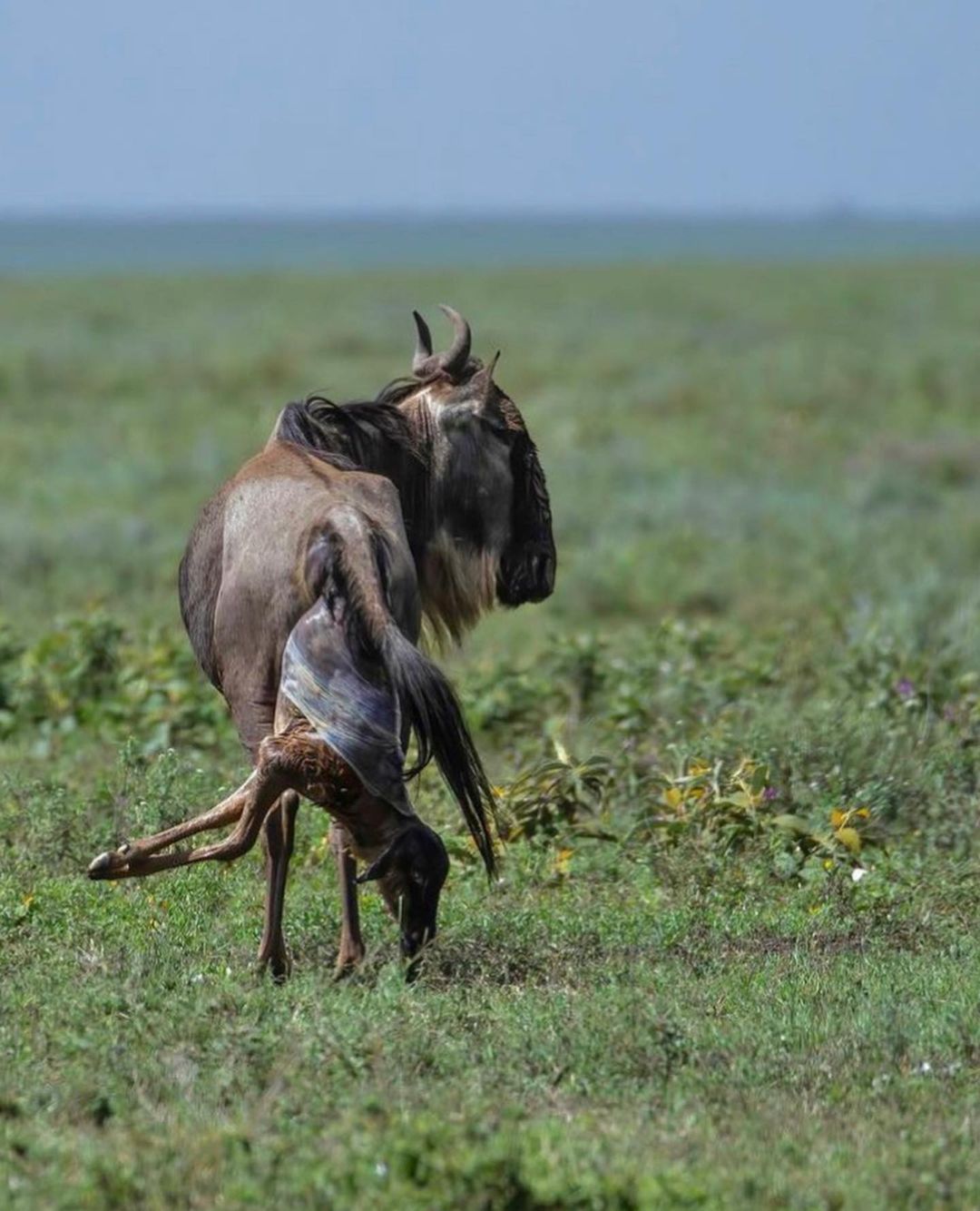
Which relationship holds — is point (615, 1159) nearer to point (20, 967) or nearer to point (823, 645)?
point (20, 967)

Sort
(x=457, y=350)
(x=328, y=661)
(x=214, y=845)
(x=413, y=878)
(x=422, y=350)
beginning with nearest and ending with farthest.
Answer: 1. (x=214, y=845)
2. (x=328, y=661)
3. (x=413, y=878)
4. (x=457, y=350)
5. (x=422, y=350)

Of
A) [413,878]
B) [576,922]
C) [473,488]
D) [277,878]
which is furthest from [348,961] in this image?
[473,488]

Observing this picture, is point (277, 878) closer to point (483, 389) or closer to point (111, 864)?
point (111, 864)

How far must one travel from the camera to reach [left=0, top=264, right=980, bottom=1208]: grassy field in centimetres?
491

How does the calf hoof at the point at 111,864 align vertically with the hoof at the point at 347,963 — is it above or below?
above

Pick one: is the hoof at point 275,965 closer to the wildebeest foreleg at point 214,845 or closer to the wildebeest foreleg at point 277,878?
the wildebeest foreleg at point 277,878

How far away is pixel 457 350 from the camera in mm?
7723

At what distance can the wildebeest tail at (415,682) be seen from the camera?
6.20 m

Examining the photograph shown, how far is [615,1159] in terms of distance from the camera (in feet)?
15.8

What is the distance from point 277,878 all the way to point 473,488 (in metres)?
1.71

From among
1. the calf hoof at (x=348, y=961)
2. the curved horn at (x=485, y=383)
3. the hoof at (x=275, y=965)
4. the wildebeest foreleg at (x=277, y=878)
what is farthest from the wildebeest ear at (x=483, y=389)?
the hoof at (x=275, y=965)

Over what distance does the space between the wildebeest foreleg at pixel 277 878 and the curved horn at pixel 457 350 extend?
1.72m

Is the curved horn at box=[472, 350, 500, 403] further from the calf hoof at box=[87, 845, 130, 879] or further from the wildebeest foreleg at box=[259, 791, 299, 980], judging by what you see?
the calf hoof at box=[87, 845, 130, 879]

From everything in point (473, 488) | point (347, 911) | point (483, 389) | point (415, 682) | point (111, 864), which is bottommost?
point (347, 911)
